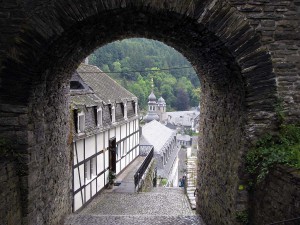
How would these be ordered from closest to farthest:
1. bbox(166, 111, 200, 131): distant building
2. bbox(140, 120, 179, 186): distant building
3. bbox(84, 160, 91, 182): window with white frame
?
bbox(84, 160, 91, 182): window with white frame < bbox(140, 120, 179, 186): distant building < bbox(166, 111, 200, 131): distant building

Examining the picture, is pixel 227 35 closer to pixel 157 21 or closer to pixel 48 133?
pixel 157 21

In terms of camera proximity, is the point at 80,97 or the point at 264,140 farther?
the point at 80,97

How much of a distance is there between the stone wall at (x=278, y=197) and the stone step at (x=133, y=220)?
3.67m

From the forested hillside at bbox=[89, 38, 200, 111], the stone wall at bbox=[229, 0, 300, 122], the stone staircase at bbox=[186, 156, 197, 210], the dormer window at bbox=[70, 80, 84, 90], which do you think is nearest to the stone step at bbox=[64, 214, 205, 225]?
the stone staircase at bbox=[186, 156, 197, 210]

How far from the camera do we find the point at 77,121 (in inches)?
452

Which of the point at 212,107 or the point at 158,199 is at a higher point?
the point at 212,107

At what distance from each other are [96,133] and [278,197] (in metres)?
9.59

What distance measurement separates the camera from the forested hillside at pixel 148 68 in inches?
2977

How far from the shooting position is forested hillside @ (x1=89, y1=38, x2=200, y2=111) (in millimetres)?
75625

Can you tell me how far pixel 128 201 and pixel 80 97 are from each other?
4.16m

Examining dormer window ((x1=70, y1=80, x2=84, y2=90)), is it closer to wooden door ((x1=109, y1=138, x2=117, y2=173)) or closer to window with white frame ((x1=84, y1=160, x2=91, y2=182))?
wooden door ((x1=109, y1=138, x2=117, y2=173))

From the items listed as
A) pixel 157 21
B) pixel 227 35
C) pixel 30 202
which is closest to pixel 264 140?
pixel 227 35

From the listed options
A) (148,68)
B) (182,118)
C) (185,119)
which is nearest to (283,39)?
(148,68)

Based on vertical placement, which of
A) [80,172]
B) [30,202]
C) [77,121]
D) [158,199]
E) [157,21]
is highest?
[157,21]
